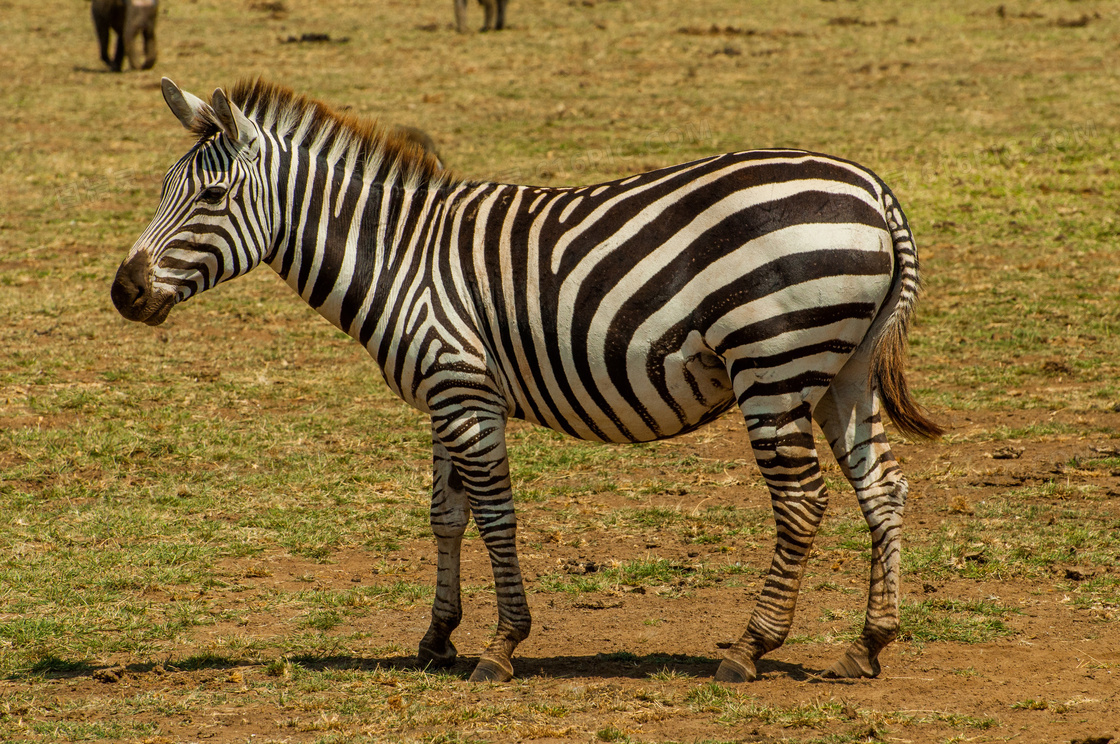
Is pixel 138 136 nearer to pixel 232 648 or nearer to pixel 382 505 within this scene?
pixel 382 505

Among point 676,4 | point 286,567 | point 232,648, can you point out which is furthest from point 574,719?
point 676,4

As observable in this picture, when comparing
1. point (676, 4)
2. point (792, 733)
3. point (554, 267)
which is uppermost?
point (676, 4)

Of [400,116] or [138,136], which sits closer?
[138,136]

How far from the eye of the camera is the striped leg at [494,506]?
16.2ft

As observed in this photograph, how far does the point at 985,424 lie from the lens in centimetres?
816

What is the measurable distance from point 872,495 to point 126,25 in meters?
20.5

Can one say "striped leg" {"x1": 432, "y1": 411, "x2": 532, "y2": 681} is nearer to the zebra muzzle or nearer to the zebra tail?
the zebra muzzle

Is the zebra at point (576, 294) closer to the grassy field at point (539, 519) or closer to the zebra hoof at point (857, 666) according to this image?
the zebra hoof at point (857, 666)

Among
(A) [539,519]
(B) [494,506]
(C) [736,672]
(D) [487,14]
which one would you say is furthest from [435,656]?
(D) [487,14]

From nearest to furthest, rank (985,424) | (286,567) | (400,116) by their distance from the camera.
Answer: (286,567), (985,424), (400,116)

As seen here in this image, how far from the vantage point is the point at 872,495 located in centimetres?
498

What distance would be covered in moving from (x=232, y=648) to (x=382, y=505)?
6.22 feet

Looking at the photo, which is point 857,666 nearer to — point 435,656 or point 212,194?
point 435,656

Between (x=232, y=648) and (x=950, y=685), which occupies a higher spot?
(x=950, y=685)
